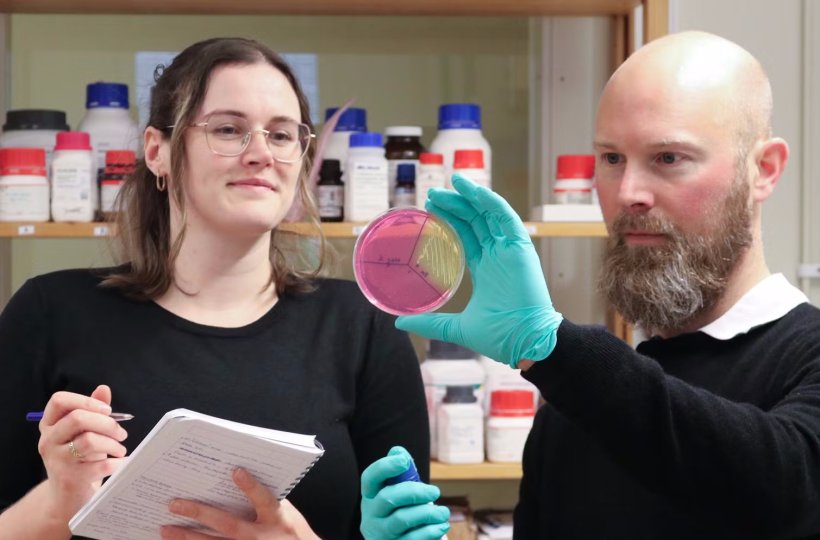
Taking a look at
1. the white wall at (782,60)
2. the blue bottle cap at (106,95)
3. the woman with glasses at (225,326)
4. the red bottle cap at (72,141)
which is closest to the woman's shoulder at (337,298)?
the woman with glasses at (225,326)

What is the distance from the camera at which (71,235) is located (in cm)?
220

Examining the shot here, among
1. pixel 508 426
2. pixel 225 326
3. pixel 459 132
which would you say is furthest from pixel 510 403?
pixel 225 326

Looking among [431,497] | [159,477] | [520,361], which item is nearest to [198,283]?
[159,477]

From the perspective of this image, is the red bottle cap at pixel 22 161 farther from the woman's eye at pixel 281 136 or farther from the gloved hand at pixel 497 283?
the gloved hand at pixel 497 283

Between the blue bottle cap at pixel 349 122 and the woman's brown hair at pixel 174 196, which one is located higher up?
the blue bottle cap at pixel 349 122

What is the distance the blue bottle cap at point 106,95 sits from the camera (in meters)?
2.30

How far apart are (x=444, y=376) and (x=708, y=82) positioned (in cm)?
121

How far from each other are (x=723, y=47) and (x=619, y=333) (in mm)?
1261

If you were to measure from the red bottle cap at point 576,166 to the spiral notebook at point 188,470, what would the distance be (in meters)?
1.27

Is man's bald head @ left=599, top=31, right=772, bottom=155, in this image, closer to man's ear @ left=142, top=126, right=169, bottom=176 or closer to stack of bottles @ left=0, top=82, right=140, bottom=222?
man's ear @ left=142, top=126, right=169, bottom=176

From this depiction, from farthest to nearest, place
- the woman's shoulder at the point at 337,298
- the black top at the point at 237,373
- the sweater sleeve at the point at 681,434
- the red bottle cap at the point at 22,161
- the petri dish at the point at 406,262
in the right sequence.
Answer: the red bottle cap at the point at 22,161 → the woman's shoulder at the point at 337,298 → the black top at the point at 237,373 → the petri dish at the point at 406,262 → the sweater sleeve at the point at 681,434

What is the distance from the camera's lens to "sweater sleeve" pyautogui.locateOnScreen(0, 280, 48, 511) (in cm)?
155

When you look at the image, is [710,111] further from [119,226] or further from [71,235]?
[71,235]

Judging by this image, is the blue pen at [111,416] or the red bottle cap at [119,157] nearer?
the blue pen at [111,416]
